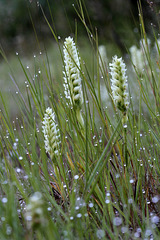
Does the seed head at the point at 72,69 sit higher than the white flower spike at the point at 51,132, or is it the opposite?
the seed head at the point at 72,69

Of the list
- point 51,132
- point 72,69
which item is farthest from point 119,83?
point 51,132

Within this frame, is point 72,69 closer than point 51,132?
No

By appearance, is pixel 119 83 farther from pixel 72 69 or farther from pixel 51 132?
pixel 51 132

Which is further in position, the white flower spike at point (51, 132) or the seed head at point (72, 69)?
the seed head at point (72, 69)

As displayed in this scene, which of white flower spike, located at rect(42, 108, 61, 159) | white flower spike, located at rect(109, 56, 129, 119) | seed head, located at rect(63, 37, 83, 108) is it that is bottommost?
white flower spike, located at rect(42, 108, 61, 159)

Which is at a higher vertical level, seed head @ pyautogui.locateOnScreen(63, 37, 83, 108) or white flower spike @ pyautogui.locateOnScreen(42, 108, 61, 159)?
seed head @ pyautogui.locateOnScreen(63, 37, 83, 108)

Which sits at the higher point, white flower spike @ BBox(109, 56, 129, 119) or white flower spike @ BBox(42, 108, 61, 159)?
white flower spike @ BBox(109, 56, 129, 119)

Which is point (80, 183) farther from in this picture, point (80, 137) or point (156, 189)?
point (156, 189)

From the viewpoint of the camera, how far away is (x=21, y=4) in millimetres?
7094

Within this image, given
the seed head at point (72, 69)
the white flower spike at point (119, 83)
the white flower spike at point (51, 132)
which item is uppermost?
the seed head at point (72, 69)

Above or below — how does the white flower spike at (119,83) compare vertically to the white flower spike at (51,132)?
above

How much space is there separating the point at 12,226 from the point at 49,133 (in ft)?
1.53

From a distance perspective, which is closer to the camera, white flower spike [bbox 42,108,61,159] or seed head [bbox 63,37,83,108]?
white flower spike [bbox 42,108,61,159]

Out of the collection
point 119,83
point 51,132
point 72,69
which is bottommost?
point 51,132
